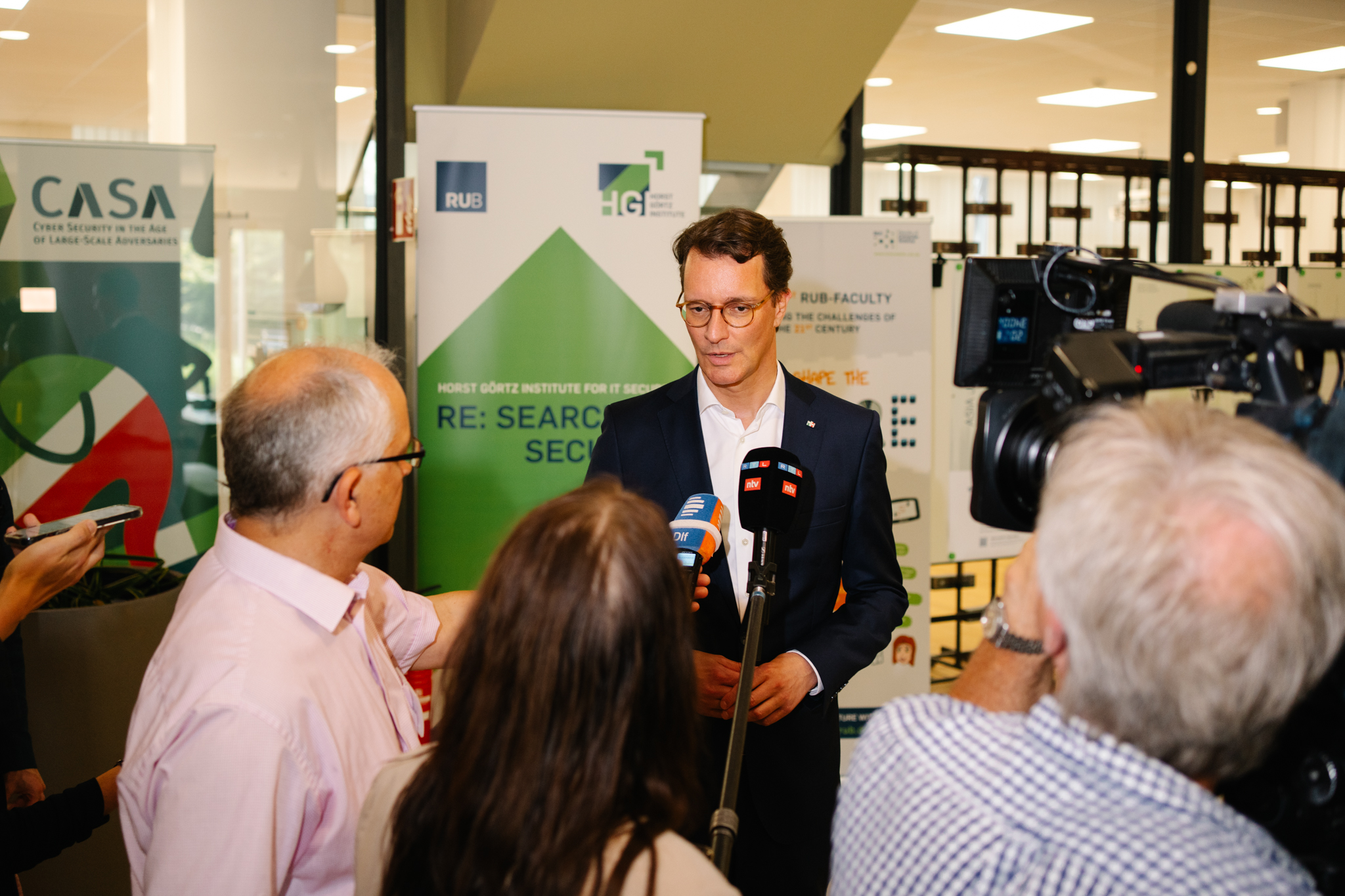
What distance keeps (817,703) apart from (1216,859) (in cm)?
107

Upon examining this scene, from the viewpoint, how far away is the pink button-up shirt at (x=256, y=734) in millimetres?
1074

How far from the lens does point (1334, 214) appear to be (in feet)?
16.3

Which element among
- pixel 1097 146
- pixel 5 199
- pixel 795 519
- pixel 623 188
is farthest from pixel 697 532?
pixel 1097 146

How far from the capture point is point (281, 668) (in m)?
1.15

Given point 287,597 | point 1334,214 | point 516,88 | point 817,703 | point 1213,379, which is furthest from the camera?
point 1334,214

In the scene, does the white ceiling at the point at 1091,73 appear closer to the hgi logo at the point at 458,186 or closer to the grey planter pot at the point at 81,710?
the hgi logo at the point at 458,186

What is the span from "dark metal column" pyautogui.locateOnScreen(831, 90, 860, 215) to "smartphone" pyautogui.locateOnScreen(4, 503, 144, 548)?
3.09 m

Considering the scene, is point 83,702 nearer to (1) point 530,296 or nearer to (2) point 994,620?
Result: (1) point 530,296

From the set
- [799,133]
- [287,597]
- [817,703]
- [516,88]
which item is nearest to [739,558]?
[817,703]

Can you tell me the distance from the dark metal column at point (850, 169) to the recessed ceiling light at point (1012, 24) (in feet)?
1.91

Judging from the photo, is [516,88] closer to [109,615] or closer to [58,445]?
[58,445]

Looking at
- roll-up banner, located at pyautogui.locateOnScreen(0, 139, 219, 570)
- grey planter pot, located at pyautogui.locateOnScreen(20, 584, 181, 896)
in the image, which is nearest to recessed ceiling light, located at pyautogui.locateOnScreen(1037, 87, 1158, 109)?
roll-up banner, located at pyautogui.locateOnScreen(0, 139, 219, 570)

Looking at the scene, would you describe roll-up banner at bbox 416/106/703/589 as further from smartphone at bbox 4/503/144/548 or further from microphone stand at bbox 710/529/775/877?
microphone stand at bbox 710/529/775/877

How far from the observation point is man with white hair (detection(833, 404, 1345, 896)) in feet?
2.36
